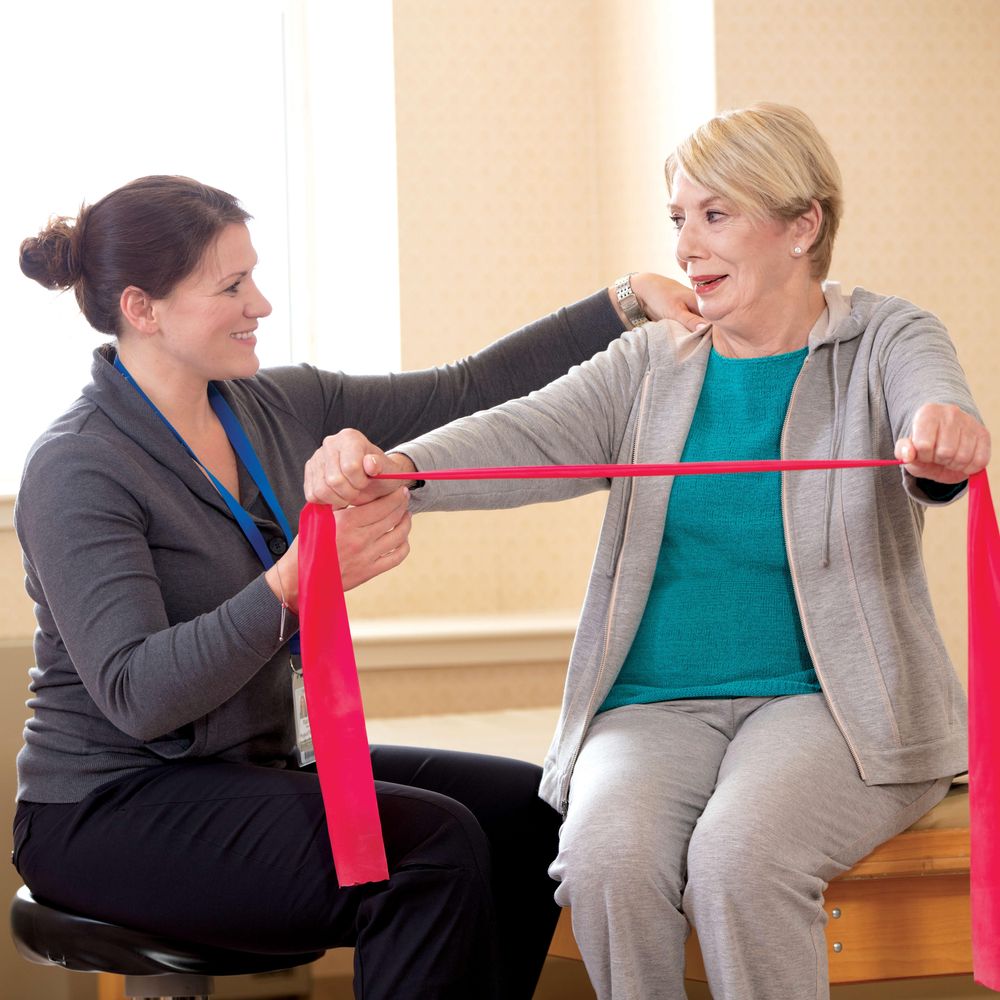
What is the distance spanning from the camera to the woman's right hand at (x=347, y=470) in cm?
159

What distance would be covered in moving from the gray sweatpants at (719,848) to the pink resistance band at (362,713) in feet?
0.44

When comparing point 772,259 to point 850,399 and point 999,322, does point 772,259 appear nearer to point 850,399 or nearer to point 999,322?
point 850,399

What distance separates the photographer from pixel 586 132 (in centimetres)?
348

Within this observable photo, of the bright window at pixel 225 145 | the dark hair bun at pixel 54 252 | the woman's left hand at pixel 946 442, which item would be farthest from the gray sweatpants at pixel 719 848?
the bright window at pixel 225 145

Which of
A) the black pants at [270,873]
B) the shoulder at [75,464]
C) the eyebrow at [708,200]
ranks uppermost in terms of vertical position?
the eyebrow at [708,200]

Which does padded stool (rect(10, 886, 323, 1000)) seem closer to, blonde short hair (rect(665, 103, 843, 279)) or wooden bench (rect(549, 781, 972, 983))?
wooden bench (rect(549, 781, 972, 983))

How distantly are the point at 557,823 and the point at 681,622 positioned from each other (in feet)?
1.26

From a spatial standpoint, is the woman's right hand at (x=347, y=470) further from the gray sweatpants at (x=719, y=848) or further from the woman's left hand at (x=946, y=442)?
the woman's left hand at (x=946, y=442)

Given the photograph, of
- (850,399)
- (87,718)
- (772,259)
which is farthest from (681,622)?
(87,718)

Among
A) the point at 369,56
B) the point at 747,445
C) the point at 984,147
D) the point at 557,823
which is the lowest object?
the point at 557,823

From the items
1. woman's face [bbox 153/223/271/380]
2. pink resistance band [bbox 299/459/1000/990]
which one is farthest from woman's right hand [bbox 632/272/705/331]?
woman's face [bbox 153/223/271/380]

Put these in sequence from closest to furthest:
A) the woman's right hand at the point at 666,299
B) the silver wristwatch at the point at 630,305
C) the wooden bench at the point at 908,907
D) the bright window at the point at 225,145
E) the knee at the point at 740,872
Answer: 1. the knee at the point at 740,872
2. the wooden bench at the point at 908,907
3. the woman's right hand at the point at 666,299
4. the silver wristwatch at the point at 630,305
5. the bright window at the point at 225,145

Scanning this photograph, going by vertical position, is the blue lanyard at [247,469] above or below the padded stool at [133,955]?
above

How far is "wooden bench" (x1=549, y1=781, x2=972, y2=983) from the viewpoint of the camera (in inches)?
66.1
